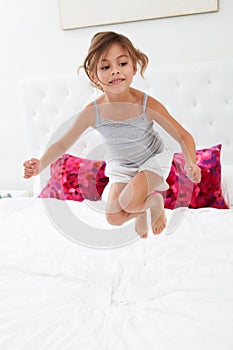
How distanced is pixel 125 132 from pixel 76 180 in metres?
1.12

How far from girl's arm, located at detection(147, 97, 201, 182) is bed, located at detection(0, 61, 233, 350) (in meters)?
0.18

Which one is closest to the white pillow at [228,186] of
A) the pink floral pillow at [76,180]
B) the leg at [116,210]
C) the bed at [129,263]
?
the bed at [129,263]

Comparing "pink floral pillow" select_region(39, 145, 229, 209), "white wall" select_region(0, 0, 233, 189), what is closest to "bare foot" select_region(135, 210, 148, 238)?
"pink floral pillow" select_region(39, 145, 229, 209)

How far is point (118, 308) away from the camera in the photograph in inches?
49.6

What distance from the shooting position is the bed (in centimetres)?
113

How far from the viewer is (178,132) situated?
3.65ft

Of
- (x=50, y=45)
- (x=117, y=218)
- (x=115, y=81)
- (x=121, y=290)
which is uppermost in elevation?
(x=50, y=45)

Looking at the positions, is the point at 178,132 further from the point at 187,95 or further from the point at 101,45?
the point at 187,95

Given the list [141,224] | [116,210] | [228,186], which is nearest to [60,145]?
[116,210]

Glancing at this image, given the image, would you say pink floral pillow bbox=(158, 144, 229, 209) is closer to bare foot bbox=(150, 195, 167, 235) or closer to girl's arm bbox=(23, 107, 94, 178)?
→ bare foot bbox=(150, 195, 167, 235)

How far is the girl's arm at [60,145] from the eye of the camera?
1.16 meters

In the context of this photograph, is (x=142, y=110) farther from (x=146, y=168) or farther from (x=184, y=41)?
(x=184, y=41)

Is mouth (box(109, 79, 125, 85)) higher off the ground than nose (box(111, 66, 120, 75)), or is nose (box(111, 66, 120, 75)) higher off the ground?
nose (box(111, 66, 120, 75))

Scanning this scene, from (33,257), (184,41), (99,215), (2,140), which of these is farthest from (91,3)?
(33,257)
